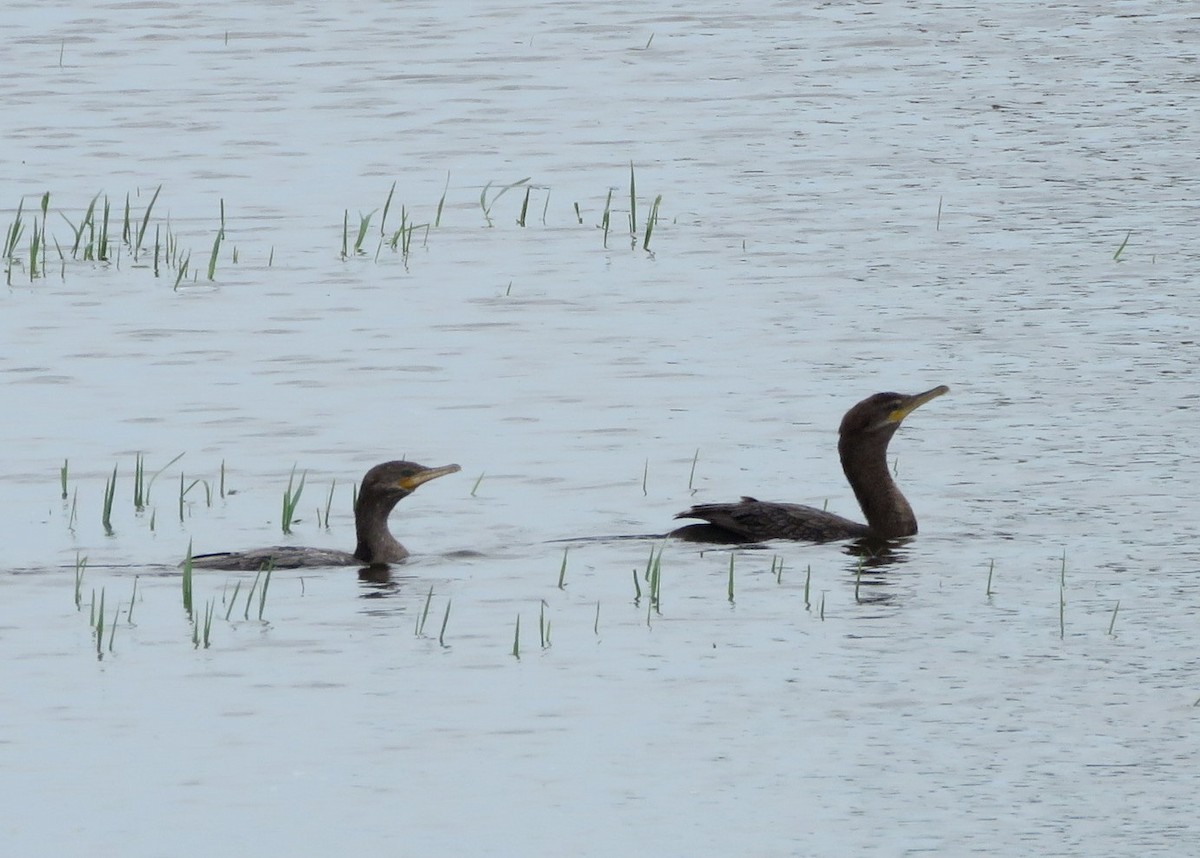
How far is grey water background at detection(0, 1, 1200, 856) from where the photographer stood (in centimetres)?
889

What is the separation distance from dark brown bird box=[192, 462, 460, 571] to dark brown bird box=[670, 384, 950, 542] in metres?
1.16

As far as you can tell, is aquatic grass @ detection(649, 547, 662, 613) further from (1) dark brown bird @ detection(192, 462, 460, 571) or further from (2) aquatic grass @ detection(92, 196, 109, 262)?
(2) aquatic grass @ detection(92, 196, 109, 262)

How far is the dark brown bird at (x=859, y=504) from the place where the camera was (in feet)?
Result: 39.7

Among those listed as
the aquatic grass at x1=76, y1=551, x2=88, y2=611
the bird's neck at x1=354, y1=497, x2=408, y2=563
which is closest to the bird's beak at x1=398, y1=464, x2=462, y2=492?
the bird's neck at x1=354, y1=497, x2=408, y2=563

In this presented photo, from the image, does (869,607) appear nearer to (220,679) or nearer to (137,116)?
(220,679)

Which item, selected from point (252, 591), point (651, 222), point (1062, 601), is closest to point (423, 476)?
point (252, 591)

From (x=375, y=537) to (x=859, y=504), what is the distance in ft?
7.30

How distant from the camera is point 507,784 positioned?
29.0 ft

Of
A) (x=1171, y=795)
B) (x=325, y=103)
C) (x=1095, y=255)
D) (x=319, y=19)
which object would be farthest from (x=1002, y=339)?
(x=319, y=19)

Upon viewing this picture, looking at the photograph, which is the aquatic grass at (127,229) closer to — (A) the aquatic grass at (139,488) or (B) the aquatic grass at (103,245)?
(B) the aquatic grass at (103,245)

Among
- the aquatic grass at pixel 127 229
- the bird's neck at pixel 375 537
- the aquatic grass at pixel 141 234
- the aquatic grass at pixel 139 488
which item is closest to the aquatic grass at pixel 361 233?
the aquatic grass at pixel 141 234

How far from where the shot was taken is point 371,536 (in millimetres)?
12000

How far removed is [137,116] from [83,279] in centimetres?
685

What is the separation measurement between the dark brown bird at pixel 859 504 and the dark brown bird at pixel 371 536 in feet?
3.82
